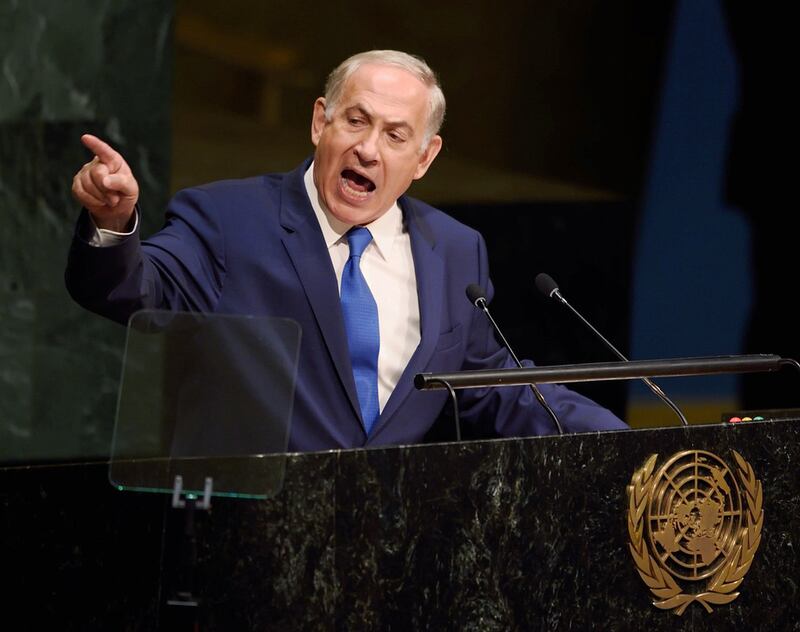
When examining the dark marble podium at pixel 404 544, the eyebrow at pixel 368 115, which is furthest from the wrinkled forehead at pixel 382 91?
the dark marble podium at pixel 404 544

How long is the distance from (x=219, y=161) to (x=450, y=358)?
1479mm

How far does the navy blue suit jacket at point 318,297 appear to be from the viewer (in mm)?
2697

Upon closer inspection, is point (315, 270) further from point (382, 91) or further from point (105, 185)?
point (105, 185)

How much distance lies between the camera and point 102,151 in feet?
6.90

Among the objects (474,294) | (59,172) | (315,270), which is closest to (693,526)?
(474,294)

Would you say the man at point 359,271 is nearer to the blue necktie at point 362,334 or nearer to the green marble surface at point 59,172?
the blue necktie at point 362,334

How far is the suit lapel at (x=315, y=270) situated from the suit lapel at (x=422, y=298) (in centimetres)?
11

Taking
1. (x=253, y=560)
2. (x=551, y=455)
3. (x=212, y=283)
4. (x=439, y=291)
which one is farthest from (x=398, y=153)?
(x=253, y=560)

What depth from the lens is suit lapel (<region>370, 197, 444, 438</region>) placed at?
2736 millimetres

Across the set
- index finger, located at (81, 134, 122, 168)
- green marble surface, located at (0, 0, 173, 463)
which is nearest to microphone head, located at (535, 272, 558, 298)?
index finger, located at (81, 134, 122, 168)

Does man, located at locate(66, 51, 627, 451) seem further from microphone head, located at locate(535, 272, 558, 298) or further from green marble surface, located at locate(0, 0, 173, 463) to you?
green marble surface, located at locate(0, 0, 173, 463)

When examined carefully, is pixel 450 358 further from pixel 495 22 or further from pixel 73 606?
pixel 495 22

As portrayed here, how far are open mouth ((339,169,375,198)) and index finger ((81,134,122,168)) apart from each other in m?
0.89

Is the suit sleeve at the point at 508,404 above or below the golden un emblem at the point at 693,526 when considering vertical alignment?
above
